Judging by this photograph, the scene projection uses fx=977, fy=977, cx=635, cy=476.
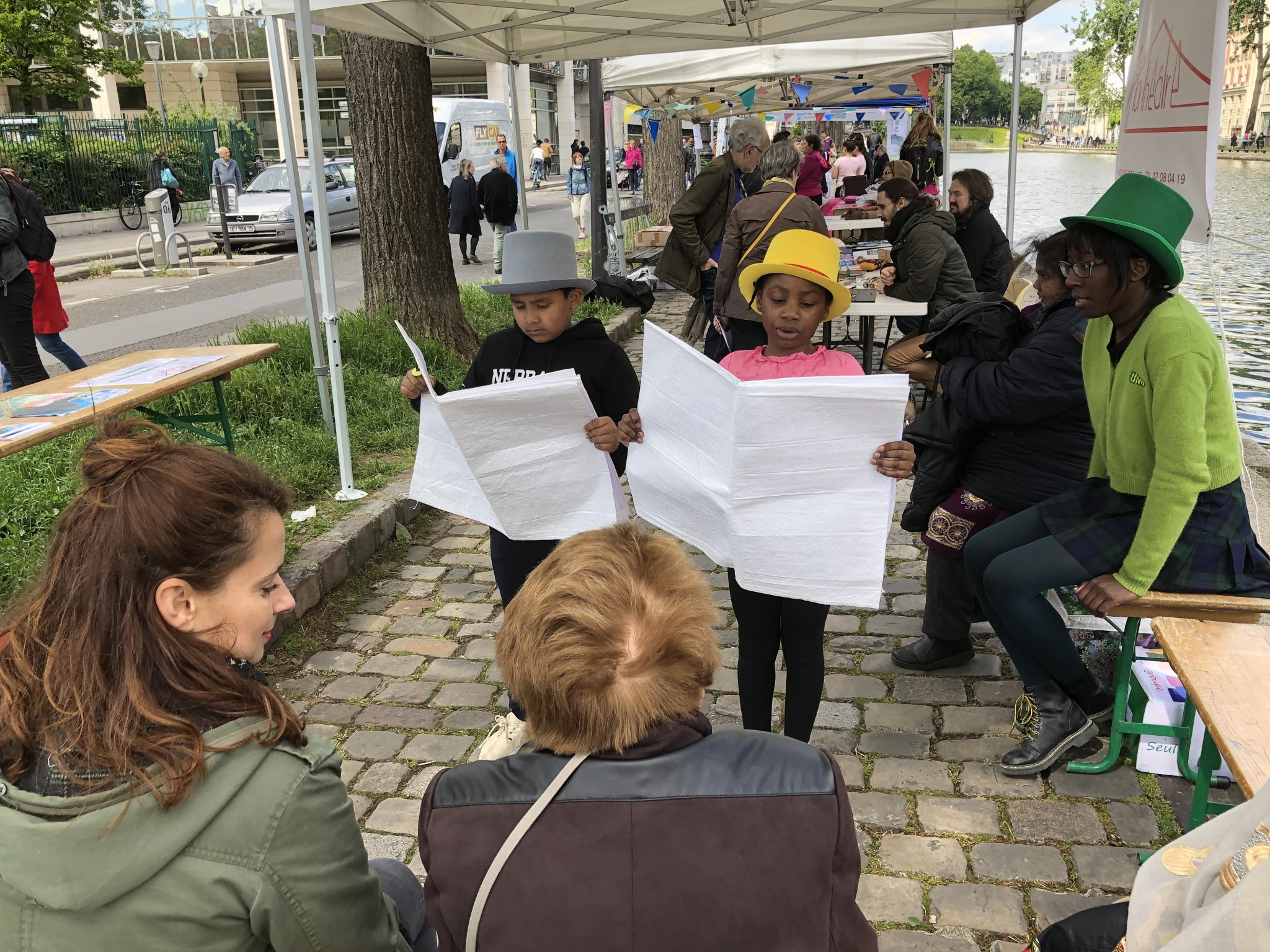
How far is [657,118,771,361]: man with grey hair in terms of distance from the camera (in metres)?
7.60

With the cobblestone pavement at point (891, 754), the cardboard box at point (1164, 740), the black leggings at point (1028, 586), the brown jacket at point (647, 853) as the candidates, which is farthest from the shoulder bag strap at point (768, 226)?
the brown jacket at point (647, 853)

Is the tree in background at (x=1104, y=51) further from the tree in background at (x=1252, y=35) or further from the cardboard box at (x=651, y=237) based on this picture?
the cardboard box at (x=651, y=237)

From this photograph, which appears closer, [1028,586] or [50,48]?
[1028,586]

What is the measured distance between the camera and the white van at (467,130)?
83.0ft

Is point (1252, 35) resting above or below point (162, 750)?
above

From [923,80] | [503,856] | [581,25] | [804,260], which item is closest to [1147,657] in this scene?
[804,260]

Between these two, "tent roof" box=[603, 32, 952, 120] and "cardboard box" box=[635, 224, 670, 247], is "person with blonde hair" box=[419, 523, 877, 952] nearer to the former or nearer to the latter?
"tent roof" box=[603, 32, 952, 120]

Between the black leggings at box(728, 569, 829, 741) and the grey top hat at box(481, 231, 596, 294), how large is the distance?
3.55 feet

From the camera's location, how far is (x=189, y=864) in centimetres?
127

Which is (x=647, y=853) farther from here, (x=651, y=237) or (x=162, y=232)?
(x=162, y=232)

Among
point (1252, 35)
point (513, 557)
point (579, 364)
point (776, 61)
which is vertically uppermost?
point (1252, 35)

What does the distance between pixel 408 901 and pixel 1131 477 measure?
2.21m

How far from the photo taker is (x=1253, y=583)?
9.03 ft

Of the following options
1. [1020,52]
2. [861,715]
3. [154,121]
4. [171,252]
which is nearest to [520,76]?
[154,121]
